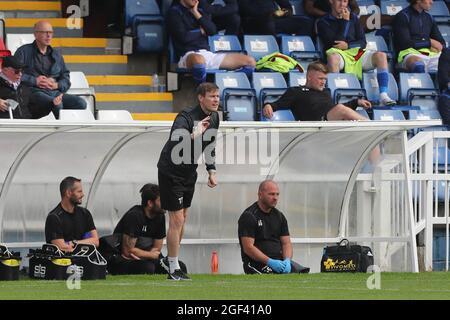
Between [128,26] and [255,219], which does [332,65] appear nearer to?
[128,26]

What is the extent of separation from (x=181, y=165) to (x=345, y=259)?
268cm

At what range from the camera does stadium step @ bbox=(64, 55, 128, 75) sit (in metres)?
21.7

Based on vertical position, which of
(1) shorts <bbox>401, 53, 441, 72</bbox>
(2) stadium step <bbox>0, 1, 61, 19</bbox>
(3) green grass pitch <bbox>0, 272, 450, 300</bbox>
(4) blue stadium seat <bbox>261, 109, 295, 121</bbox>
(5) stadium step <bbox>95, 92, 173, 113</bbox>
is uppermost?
(2) stadium step <bbox>0, 1, 61, 19</bbox>

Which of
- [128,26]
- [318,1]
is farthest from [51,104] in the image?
[318,1]

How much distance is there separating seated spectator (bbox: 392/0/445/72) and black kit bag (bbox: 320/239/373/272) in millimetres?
5811

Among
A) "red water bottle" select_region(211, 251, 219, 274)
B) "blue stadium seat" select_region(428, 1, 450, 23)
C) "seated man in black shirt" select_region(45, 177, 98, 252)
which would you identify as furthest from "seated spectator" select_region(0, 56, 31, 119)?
"blue stadium seat" select_region(428, 1, 450, 23)

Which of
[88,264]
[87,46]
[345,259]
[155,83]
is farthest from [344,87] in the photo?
[88,264]

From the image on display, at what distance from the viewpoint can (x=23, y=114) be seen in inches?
724

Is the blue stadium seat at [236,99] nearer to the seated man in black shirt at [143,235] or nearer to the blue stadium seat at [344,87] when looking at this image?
the blue stadium seat at [344,87]

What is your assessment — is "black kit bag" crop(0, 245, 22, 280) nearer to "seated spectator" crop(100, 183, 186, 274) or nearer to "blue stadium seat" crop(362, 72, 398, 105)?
"seated spectator" crop(100, 183, 186, 274)

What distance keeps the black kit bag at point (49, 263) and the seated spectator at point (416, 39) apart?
8317mm

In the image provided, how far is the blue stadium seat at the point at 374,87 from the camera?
22.2 m

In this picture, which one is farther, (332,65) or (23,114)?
(332,65)

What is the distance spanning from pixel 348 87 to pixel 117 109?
3.07 m
